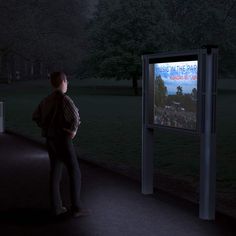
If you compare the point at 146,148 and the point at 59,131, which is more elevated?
the point at 59,131

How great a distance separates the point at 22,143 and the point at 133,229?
8051 millimetres

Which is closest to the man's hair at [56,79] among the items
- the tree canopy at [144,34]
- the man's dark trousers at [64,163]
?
the man's dark trousers at [64,163]

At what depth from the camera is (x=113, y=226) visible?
600 centimetres

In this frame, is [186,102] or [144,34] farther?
[144,34]

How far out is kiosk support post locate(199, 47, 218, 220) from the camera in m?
6.23

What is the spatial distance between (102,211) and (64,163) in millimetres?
864

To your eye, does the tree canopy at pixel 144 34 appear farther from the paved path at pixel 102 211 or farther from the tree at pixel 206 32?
the paved path at pixel 102 211

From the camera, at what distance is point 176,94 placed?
6.95 m

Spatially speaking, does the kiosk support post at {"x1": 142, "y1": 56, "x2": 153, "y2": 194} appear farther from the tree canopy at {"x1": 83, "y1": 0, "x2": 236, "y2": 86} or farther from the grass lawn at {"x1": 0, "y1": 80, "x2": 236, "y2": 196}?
the tree canopy at {"x1": 83, "y1": 0, "x2": 236, "y2": 86}

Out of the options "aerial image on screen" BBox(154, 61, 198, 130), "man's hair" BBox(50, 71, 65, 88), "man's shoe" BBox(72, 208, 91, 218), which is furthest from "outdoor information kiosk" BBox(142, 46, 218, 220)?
"man's hair" BBox(50, 71, 65, 88)

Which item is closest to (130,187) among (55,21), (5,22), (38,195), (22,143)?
(38,195)

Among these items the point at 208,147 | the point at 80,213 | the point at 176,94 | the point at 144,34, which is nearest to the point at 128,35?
the point at 144,34

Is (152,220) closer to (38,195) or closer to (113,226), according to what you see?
(113,226)

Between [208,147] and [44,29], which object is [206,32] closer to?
[44,29]
